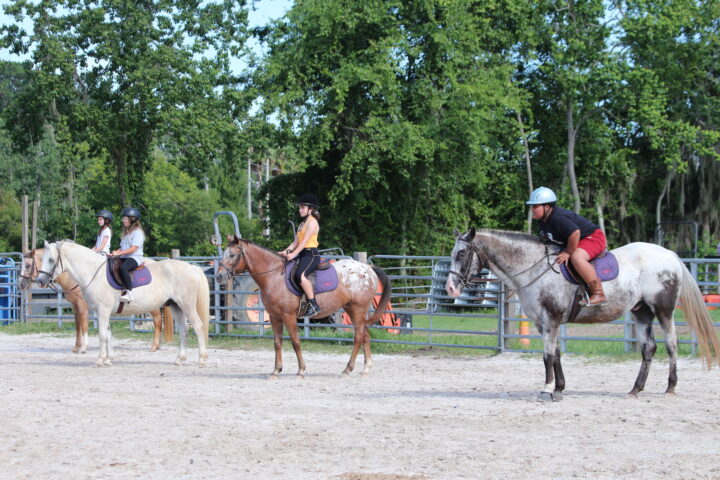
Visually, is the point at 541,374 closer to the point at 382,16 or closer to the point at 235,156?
the point at 382,16

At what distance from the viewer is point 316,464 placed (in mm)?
6094

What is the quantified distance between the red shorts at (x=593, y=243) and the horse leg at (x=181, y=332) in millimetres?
6495

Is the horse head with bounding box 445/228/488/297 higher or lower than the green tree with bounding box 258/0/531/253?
lower

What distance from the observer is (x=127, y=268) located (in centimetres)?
1262

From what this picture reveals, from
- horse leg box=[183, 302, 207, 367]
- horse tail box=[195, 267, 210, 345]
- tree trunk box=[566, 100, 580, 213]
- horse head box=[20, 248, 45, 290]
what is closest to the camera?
horse leg box=[183, 302, 207, 367]

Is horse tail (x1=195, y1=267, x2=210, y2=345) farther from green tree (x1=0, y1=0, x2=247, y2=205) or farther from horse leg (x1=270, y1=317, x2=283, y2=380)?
green tree (x1=0, y1=0, x2=247, y2=205)

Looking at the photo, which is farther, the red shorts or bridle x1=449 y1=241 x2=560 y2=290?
bridle x1=449 y1=241 x2=560 y2=290

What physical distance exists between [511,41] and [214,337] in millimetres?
23030

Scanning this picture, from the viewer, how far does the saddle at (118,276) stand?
12.7 metres

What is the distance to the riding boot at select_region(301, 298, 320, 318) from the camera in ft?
36.6

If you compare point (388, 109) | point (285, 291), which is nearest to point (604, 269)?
point (285, 291)

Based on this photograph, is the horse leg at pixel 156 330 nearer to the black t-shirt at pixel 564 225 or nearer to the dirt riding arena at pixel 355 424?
the dirt riding arena at pixel 355 424

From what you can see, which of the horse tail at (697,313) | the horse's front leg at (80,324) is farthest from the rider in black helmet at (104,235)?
the horse tail at (697,313)

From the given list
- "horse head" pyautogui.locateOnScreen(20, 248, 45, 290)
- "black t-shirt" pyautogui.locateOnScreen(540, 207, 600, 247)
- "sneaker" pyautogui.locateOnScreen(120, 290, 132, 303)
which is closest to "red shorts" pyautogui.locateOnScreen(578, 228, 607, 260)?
"black t-shirt" pyautogui.locateOnScreen(540, 207, 600, 247)
